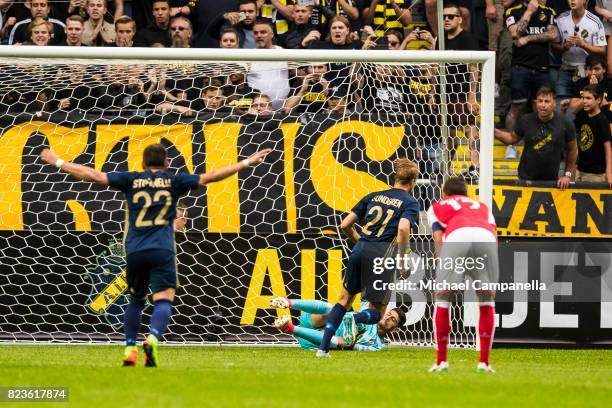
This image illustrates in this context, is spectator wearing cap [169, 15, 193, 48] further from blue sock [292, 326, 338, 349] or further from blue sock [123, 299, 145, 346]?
blue sock [123, 299, 145, 346]

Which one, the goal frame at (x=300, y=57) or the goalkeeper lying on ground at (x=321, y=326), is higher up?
the goal frame at (x=300, y=57)

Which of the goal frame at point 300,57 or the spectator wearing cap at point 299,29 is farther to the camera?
the spectator wearing cap at point 299,29

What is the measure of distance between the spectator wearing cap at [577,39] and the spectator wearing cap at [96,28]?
6833 millimetres

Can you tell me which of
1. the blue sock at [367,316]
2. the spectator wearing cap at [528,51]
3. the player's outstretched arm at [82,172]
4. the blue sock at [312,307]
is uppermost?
the spectator wearing cap at [528,51]

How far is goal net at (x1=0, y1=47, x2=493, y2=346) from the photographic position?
13625 millimetres

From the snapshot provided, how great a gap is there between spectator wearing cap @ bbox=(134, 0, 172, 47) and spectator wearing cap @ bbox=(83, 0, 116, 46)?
426 millimetres

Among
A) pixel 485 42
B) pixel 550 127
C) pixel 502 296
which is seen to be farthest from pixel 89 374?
pixel 485 42

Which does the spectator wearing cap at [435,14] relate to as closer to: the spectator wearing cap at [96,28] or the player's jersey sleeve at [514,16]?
the player's jersey sleeve at [514,16]

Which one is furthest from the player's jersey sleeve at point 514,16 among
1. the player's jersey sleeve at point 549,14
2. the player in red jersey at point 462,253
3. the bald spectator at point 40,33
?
the player in red jersey at point 462,253

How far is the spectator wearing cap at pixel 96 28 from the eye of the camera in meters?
16.1

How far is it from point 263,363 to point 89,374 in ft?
7.71

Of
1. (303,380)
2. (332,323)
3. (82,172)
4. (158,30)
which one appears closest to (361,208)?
(332,323)

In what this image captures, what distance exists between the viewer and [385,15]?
57.4ft

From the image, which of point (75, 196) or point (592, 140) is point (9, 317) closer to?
point (75, 196)
